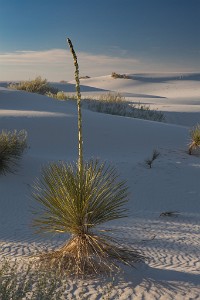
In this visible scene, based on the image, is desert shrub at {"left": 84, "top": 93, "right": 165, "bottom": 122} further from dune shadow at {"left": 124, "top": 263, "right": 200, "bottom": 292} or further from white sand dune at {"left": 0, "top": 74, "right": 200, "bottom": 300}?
dune shadow at {"left": 124, "top": 263, "right": 200, "bottom": 292}

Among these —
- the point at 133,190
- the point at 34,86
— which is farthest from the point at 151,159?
the point at 34,86

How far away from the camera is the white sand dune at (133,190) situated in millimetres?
4945

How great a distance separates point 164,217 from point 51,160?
12.4ft

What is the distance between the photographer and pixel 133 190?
A: 9750 mm

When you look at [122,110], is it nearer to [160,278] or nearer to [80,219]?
[80,219]

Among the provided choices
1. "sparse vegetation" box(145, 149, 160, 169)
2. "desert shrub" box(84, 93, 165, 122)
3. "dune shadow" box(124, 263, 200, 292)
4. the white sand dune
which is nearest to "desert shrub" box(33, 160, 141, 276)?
"dune shadow" box(124, 263, 200, 292)

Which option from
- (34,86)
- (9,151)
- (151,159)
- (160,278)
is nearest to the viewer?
(160,278)

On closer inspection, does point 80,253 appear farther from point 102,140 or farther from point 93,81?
point 93,81

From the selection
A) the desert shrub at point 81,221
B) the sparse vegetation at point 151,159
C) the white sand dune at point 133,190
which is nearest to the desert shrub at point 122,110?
the white sand dune at point 133,190


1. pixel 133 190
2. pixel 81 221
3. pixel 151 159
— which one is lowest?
pixel 133 190

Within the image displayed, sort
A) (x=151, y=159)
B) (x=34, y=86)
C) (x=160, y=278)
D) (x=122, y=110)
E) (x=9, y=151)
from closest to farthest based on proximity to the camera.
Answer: (x=160, y=278) → (x=9, y=151) → (x=151, y=159) → (x=122, y=110) → (x=34, y=86)

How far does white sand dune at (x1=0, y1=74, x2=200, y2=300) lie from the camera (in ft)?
16.2

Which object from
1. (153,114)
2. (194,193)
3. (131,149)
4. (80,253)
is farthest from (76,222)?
(153,114)

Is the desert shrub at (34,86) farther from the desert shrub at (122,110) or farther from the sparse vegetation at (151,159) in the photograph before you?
the sparse vegetation at (151,159)
